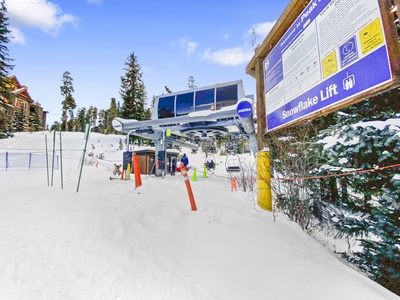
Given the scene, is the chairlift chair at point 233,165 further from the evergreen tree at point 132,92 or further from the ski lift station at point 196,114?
the evergreen tree at point 132,92

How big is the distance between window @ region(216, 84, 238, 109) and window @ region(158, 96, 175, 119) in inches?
101

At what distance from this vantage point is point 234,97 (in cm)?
1026

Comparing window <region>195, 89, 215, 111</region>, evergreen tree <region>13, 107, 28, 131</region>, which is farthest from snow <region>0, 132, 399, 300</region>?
evergreen tree <region>13, 107, 28, 131</region>

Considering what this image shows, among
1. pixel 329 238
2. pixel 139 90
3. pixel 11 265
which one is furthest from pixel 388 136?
pixel 139 90

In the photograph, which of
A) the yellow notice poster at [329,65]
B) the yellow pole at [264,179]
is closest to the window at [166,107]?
the yellow pole at [264,179]

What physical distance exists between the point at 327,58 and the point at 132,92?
3051 centimetres

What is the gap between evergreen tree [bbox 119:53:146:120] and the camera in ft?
96.2

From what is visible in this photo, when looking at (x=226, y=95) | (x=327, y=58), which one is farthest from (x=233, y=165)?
(x=327, y=58)

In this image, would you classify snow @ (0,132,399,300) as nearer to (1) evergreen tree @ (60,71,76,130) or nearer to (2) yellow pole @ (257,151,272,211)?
(2) yellow pole @ (257,151,272,211)

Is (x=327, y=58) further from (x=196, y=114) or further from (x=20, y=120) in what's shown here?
(x=20, y=120)

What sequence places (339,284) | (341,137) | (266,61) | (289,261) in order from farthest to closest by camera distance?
1. (266,61)
2. (341,137)
3. (289,261)
4. (339,284)

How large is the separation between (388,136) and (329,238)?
2.31 meters

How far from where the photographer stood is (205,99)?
10938 millimetres

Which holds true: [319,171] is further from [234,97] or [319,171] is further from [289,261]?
[234,97]
